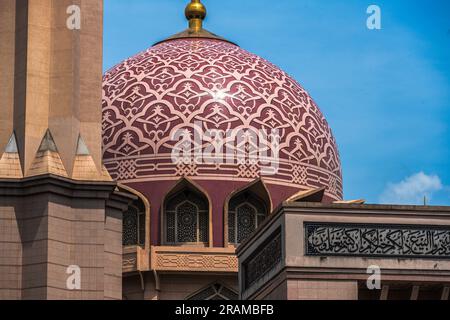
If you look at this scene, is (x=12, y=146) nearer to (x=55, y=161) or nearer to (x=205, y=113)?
(x=55, y=161)

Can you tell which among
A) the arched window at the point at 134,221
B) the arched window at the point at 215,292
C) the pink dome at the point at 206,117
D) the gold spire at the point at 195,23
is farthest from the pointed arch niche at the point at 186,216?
the gold spire at the point at 195,23

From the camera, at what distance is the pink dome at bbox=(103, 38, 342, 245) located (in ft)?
125

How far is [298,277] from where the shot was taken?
89.5 ft

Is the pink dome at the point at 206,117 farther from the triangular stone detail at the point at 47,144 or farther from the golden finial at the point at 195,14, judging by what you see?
the triangular stone detail at the point at 47,144

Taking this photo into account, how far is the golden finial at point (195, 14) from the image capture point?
42125 mm

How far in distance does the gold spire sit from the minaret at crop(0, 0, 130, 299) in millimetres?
12644

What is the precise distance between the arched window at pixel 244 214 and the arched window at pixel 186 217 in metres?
0.52

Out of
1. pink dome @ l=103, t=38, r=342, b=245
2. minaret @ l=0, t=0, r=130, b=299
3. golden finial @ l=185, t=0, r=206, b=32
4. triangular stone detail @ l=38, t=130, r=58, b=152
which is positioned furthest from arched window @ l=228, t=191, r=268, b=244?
triangular stone detail @ l=38, t=130, r=58, b=152

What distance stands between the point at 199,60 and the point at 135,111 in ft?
6.21

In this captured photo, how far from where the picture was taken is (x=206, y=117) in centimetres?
3838

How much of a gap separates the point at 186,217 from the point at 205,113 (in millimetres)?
2194
